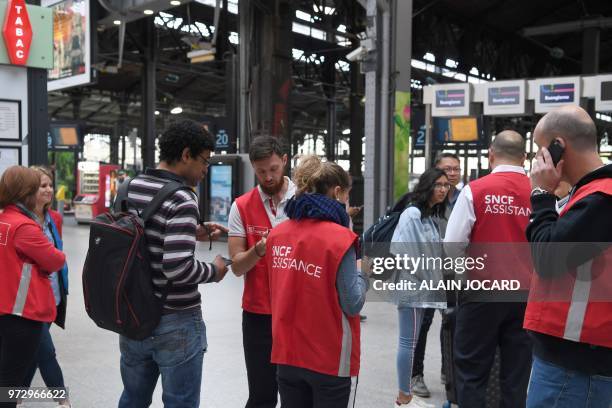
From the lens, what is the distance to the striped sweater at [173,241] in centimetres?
221

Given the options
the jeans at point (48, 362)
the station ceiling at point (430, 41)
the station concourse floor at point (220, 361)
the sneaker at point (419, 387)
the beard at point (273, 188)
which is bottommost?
the station concourse floor at point (220, 361)

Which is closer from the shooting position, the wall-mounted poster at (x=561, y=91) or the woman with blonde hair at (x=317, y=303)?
the woman with blonde hair at (x=317, y=303)

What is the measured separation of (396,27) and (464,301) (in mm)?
5383

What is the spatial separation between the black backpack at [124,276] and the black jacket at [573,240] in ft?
4.32

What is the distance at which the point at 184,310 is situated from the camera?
7.64ft

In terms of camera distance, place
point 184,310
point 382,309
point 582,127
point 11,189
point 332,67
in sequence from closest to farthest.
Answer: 1. point 582,127
2. point 184,310
3. point 11,189
4. point 382,309
5. point 332,67

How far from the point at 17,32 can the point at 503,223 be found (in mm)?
3957

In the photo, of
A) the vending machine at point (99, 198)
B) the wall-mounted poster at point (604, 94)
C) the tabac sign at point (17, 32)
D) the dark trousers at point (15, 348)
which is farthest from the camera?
the vending machine at point (99, 198)

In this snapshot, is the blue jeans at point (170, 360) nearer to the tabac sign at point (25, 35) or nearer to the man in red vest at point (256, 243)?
the man in red vest at point (256, 243)

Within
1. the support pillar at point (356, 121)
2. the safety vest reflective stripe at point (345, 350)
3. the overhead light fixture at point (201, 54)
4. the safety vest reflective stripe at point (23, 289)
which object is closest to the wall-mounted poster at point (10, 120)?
the safety vest reflective stripe at point (23, 289)

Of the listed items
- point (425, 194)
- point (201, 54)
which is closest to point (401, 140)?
point (425, 194)

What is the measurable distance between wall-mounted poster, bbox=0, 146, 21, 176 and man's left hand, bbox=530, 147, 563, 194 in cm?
423

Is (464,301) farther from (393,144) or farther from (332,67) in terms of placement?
(332,67)

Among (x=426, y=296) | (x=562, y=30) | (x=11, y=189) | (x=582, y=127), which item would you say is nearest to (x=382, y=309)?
(x=426, y=296)
